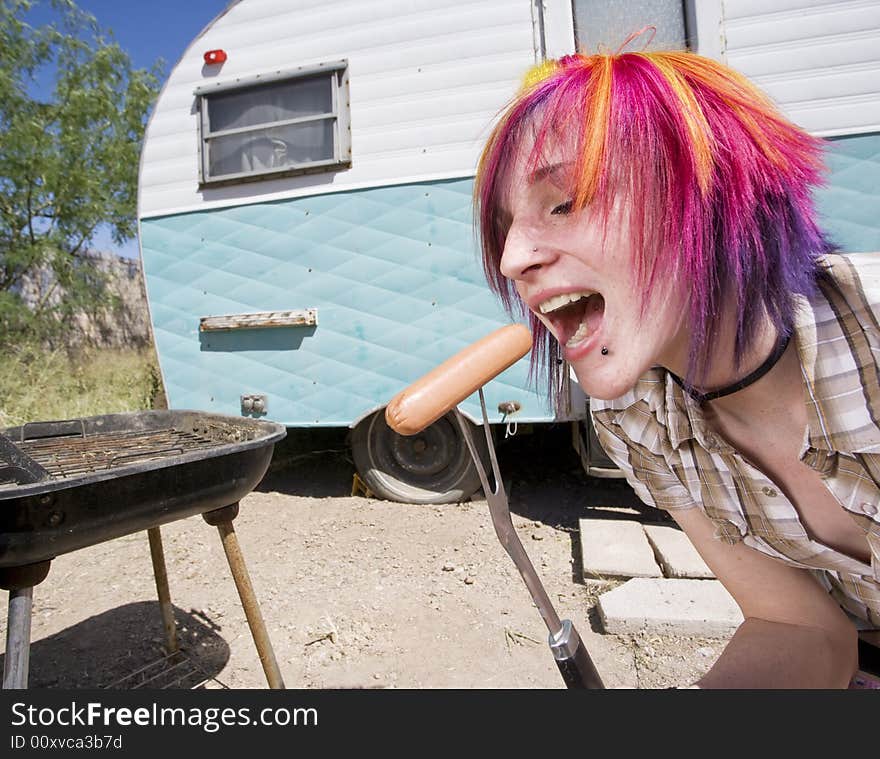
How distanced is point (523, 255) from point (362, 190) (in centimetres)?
349

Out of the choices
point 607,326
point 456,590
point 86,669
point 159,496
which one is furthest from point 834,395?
point 86,669

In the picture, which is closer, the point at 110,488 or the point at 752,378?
the point at 752,378

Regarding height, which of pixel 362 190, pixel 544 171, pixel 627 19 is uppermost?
pixel 627 19

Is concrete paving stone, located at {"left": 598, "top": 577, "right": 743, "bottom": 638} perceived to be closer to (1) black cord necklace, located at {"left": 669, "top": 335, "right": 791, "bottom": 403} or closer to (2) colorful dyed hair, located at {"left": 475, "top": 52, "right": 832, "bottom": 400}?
(1) black cord necklace, located at {"left": 669, "top": 335, "right": 791, "bottom": 403}

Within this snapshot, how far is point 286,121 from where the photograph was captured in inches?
160

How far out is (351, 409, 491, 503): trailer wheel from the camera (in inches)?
168

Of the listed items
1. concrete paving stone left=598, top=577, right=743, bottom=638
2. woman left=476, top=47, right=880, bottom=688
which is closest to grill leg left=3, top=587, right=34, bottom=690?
woman left=476, top=47, right=880, bottom=688

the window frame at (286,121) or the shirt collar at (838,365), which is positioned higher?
the window frame at (286,121)

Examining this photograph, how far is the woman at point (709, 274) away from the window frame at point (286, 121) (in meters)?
3.44

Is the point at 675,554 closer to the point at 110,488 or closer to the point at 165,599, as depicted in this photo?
the point at 165,599

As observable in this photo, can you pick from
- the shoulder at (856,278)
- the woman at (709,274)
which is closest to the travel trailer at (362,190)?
the woman at (709,274)

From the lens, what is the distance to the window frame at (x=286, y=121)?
3.97 metres

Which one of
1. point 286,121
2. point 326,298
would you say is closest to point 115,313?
point 286,121

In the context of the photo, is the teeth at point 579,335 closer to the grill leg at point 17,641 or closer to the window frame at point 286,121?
the grill leg at point 17,641
